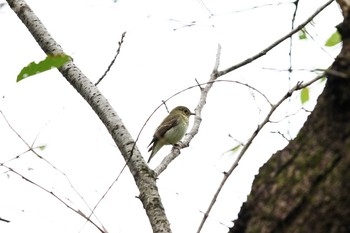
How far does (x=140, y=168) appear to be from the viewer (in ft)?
10.8

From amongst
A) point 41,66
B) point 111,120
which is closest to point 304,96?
point 111,120

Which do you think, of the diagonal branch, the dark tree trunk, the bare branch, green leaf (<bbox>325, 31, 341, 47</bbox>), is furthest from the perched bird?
the dark tree trunk

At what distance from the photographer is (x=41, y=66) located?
93.2 inches

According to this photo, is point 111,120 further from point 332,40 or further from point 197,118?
point 332,40

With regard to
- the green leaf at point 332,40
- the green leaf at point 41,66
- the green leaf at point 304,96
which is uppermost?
the green leaf at point 304,96

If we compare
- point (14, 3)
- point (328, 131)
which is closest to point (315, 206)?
point (328, 131)

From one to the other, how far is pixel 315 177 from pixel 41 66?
137cm

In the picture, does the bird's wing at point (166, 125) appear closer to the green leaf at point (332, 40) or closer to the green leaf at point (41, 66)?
the green leaf at point (332, 40)

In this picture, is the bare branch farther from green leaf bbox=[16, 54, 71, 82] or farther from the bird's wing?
the bird's wing

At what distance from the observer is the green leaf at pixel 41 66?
2.31 metres

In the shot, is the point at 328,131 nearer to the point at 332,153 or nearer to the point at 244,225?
the point at 332,153

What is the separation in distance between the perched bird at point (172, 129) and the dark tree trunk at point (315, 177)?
8.05 meters

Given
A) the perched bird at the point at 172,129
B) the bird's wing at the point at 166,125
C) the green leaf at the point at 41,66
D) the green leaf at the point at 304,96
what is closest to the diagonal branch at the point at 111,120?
the green leaf at the point at 41,66

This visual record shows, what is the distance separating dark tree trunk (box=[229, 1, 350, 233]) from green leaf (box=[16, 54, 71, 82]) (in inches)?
46.6
